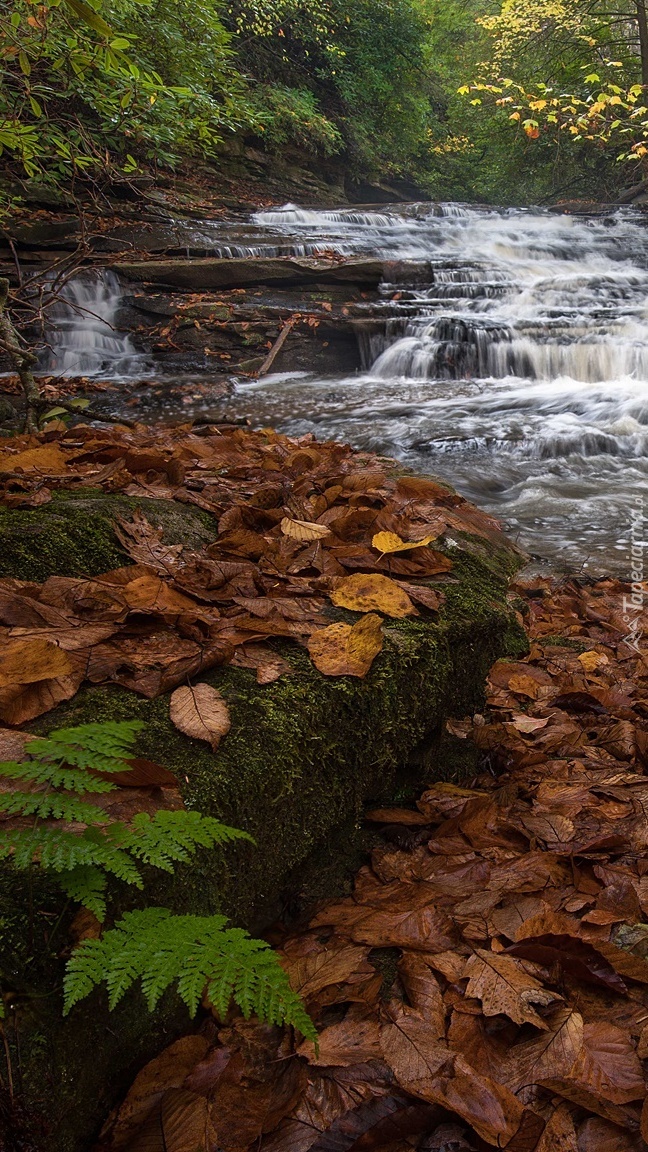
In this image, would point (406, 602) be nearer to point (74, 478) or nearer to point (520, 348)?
point (74, 478)

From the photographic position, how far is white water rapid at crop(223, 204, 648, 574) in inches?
238

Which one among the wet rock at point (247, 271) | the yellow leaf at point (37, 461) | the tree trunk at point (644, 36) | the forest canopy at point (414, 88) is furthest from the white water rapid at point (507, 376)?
the tree trunk at point (644, 36)

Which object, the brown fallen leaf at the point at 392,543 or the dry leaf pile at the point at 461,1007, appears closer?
the dry leaf pile at the point at 461,1007

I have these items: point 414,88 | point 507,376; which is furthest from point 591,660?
point 414,88

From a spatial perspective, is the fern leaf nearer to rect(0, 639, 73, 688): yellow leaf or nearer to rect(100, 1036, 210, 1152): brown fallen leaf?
rect(0, 639, 73, 688): yellow leaf

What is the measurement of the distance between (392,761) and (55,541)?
3.67 feet

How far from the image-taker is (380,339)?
34.8 ft

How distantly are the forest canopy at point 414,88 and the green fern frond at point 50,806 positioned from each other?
12816 mm

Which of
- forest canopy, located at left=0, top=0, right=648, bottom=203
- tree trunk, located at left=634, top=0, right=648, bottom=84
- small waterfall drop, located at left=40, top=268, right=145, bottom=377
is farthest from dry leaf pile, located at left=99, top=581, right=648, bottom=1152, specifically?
tree trunk, located at left=634, top=0, right=648, bottom=84

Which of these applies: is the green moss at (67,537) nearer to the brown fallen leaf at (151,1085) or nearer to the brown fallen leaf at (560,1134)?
the brown fallen leaf at (151,1085)

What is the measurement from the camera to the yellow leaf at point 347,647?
166cm

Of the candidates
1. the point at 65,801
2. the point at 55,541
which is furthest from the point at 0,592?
the point at 65,801

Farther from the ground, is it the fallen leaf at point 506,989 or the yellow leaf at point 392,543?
the yellow leaf at point 392,543

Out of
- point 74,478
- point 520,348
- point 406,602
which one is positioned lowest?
point 406,602
